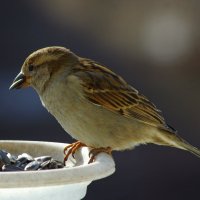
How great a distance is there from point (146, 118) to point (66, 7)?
8230mm

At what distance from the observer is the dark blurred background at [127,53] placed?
8.18 m

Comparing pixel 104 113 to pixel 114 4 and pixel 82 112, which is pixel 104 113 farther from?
pixel 114 4

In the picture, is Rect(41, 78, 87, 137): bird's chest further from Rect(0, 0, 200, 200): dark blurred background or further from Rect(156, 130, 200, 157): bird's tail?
Rect(0, 0, 200, 200): dark blurred background

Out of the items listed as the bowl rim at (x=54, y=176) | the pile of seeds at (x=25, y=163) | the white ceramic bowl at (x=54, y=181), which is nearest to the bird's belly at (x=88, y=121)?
the pile of seeds at (x=25, y=163)

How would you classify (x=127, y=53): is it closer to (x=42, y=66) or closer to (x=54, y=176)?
(x=42, y=66)

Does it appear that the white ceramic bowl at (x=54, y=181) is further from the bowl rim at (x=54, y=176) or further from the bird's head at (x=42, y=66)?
the bird's head at (x=42, y=66)

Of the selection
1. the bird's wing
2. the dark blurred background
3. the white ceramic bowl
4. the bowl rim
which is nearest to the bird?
the bird's wing

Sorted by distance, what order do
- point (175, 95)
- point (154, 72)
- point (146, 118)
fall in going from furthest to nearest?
1. point (154, 72)
2. point (175, 95)
3. point (146, 118)

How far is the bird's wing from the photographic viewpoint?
4047mm

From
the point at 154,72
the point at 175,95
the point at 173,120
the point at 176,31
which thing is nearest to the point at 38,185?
the point at 173,120

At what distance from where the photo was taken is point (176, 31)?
11695 mm

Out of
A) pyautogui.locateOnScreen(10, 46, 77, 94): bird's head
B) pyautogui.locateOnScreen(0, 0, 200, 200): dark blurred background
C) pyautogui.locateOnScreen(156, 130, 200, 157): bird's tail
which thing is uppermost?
pyautogui.locateOnScreen(10, 46, 77, 94): bird's head

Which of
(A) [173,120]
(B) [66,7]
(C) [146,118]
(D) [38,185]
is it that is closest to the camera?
(D) [38,185]

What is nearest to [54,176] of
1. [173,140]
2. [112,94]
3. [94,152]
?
[94,152]
